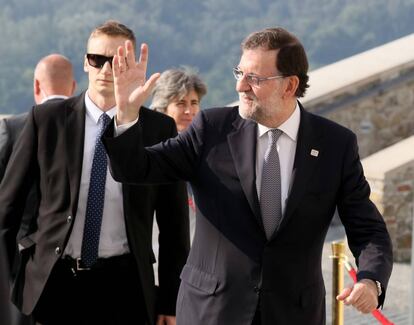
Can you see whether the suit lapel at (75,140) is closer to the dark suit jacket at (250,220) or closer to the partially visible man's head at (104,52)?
the partially visible man's head at (104,52)

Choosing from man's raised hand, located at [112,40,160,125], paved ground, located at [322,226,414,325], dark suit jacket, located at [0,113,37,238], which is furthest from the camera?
paved ground, located at [322,226,414,325]

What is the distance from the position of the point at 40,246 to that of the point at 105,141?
934mm

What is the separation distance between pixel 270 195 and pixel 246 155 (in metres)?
0.18

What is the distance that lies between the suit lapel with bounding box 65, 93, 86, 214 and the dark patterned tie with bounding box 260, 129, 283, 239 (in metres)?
0.94

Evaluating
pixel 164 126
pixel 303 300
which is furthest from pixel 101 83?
pixel 303 300

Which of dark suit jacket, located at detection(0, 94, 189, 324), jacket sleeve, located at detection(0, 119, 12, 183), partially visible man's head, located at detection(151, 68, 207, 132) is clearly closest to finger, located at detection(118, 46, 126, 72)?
dark suit jacket, located at detection(0, 94, 189, 324)

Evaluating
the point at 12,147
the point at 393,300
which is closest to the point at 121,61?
the point at 12,147

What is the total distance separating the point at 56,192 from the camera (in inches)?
167

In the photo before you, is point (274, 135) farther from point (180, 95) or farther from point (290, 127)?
point (180, 95)

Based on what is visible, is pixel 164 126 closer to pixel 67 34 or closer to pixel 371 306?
pixel 371 306

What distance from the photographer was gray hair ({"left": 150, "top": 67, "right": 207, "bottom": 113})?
6051mm

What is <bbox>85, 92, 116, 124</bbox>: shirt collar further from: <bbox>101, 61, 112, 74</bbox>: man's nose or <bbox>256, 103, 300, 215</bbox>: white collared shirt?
<bbox>256, 103, 300, 215</bbox>: white collared shirt

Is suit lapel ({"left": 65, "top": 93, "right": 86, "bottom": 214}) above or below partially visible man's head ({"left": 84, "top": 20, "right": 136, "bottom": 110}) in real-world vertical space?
below

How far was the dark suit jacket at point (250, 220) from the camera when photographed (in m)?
3.58
